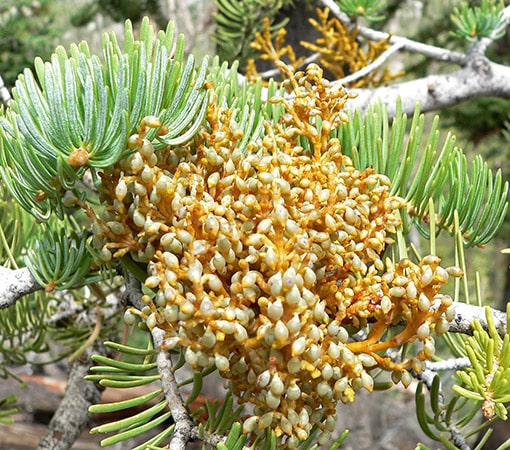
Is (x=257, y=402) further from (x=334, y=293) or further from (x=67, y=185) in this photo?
(x=67, y=185)

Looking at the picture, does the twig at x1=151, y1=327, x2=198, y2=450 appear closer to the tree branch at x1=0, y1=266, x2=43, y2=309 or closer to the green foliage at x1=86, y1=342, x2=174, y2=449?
the green foliage at x1=86, y1=342, x2=174, y2=449

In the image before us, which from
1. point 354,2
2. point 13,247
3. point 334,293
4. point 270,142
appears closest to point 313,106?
point 270,142

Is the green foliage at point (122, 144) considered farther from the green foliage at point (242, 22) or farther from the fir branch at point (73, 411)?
the green foliage at point (242, 22)

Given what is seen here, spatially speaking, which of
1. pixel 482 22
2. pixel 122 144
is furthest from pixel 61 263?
pixel 482 22

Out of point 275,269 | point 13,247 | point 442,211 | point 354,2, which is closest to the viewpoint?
point 275,269

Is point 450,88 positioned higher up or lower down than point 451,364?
higher up

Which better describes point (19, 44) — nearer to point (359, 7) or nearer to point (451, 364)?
point (359, 7)

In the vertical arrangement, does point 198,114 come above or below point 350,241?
above

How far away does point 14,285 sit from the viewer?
0.57m

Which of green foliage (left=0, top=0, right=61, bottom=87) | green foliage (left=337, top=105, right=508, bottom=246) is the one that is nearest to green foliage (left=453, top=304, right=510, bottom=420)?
green foliage (left=337, top=105, right=508, bottom=246)

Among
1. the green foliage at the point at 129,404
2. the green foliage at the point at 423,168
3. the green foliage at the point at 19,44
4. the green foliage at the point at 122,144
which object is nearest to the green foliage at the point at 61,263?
the green foliage at the point at 122,144

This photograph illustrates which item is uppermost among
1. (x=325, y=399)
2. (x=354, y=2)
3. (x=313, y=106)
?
(x=354, y=2)

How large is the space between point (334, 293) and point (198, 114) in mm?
194

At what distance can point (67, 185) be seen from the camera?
1.65 ft
